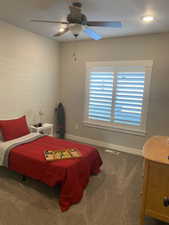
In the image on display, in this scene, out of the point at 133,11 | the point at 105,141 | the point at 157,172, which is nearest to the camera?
the point at 157,172

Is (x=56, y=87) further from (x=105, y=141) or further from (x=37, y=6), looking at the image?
(x=37, y=6)

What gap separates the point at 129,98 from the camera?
3805 mm

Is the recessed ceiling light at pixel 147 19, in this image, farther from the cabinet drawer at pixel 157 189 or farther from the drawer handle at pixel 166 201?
Answer: the drawer handle at pixel 166 201

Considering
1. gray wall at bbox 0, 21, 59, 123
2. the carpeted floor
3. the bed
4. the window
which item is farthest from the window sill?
the bed

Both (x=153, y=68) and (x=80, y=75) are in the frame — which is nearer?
(x=153, y=68)

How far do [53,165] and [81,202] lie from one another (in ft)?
2.07

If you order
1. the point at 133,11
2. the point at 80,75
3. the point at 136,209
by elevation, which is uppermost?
the point at 133,11

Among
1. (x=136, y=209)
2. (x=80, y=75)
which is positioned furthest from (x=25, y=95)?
(x=136, y=209)

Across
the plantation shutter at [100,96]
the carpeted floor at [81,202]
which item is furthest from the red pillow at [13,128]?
the plantation shutter at [100,96]

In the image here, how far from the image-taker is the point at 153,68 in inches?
138

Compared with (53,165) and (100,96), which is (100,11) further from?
(53,165)

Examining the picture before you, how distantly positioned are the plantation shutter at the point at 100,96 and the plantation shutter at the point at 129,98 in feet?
0.59

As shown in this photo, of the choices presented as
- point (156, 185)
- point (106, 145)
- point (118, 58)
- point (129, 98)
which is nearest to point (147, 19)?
point (118, 58)

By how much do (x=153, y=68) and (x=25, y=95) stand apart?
9.47 ft
